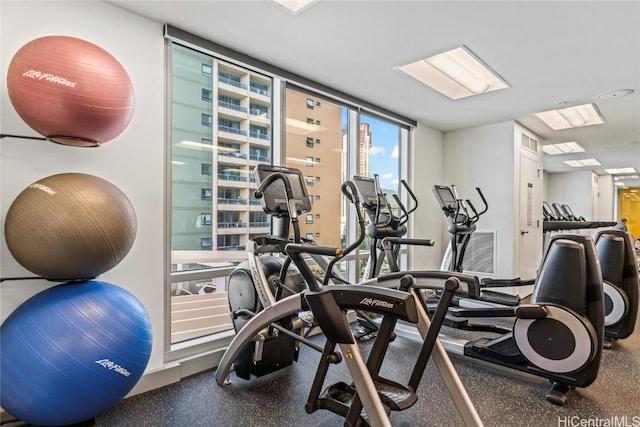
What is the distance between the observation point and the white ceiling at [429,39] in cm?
240

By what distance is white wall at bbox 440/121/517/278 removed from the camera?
16.8 feet

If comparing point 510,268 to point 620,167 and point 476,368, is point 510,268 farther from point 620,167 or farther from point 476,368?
point 620,167

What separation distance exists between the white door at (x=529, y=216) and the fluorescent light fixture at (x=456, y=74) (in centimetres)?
186

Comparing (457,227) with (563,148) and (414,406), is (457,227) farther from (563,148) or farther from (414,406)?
(563,148)

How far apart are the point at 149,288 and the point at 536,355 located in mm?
2681

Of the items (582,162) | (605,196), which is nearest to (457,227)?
(582,162)

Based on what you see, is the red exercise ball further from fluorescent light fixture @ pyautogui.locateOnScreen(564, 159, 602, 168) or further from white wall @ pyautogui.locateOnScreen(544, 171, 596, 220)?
white wall @ pyautogui.locateOnScreen(544, 171, 596, 220)

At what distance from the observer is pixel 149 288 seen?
253 cm

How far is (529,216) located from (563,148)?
2670 millimetres

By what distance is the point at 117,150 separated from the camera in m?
2.37

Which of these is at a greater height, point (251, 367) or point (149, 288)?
point (149, 288)

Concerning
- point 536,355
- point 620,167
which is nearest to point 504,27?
point 536,355

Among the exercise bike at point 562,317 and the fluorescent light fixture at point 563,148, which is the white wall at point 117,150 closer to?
the exercise bike at point 562,317

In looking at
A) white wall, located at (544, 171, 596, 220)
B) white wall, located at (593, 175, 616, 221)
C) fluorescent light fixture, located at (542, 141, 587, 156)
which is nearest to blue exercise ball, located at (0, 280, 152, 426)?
fluorescent light fixture, located at (542, 141, 587, 156)
